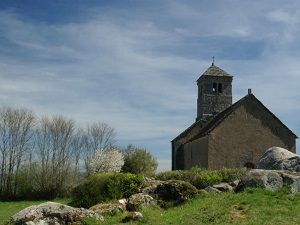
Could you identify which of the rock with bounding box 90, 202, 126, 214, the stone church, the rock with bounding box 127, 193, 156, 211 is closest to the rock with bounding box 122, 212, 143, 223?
the rock with bounding box 90, 202, 126, 214

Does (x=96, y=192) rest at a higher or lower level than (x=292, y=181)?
lower

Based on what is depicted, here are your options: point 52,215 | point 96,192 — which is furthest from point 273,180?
point 96,192

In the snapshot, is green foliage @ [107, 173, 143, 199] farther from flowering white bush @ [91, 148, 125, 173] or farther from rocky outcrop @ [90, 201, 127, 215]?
flowering white bush @ [91, 148, 125, 173]

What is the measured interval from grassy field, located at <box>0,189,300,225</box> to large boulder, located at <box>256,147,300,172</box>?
8.87 ft

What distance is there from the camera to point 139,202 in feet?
50.0

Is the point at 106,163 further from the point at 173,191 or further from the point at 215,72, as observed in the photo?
the point at 173,191

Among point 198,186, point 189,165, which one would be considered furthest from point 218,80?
point 198,186

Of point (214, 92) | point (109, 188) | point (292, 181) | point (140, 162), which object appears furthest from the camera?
point (140, 162)

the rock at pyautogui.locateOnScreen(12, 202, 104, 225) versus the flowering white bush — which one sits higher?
the flowering white bush

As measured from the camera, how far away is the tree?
5611 cm

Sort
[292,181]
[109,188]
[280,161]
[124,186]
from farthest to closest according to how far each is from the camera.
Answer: [109,188] < [124,186] < [280,161] < [292,181]

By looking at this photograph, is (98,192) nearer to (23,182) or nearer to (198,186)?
(198,186)

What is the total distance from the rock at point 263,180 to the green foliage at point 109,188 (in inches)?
238

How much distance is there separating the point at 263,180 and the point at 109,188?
8319 mm
